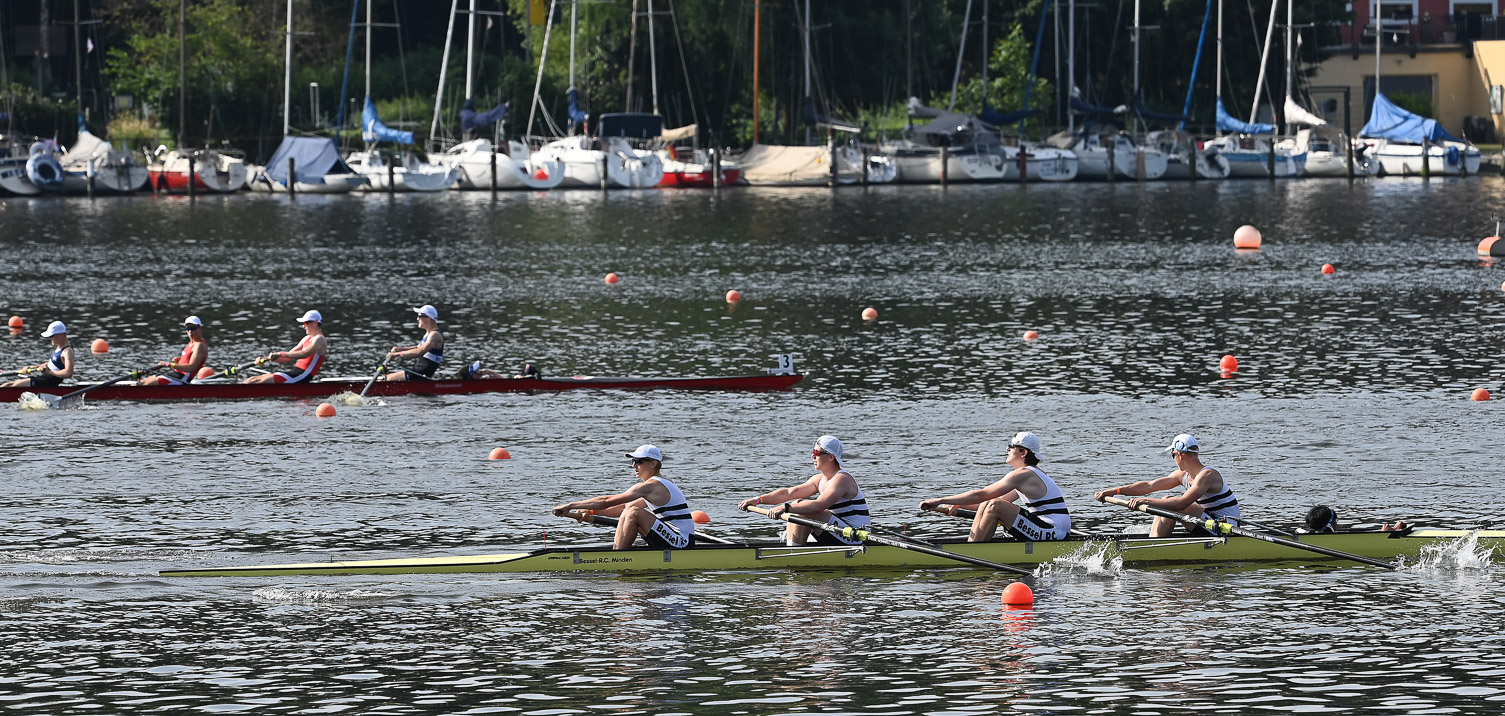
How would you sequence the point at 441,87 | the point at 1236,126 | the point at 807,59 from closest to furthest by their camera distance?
1. the point at 441,87
2. the point at 807,59
3. the point at 1236,126

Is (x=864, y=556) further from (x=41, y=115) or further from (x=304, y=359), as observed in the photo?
(x=41, y=115)

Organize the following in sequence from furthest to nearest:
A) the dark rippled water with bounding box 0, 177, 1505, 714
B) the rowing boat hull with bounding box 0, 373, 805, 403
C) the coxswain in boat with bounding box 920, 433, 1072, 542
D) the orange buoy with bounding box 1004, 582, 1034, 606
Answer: the rowing boat hull with bounding box 0, 373, 805, 403 < the coxswain in boat with bounding box 920, 433, 1072, 542 < the orange buoy with bounding box 1004, 582, 1034, 606 < the dark rippled water with bounding box 0, 177, 1505, 714

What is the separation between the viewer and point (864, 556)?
20.6 meters

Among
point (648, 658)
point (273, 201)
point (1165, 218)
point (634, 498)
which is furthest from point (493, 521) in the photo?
point (273, 201)

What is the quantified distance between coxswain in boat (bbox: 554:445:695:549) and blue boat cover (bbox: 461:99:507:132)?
64844 mm

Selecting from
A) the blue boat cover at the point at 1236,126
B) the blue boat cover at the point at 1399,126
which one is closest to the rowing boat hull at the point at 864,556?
the blue boat cover at the point at 1236,126

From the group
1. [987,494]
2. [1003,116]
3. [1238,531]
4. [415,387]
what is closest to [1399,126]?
[1003,116]

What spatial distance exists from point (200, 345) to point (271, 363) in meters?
1.18

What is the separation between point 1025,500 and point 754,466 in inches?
261

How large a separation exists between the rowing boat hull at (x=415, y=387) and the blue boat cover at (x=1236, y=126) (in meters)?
61.1

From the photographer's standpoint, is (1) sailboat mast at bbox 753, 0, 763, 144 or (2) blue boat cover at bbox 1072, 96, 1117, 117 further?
(2) blue boat cover at bbox 1072, 96, 1117, 117

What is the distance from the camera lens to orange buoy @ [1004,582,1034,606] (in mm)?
19125

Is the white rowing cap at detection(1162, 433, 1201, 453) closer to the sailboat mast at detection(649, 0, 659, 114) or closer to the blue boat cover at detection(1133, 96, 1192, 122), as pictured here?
the sailboat mast at detection(649, 0, 659, 114)

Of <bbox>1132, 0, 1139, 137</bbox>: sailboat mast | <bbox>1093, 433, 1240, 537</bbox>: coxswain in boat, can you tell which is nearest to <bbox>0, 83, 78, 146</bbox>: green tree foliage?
<bbox>1132, 0, 1139, 137</bbox>: sailboat mast
